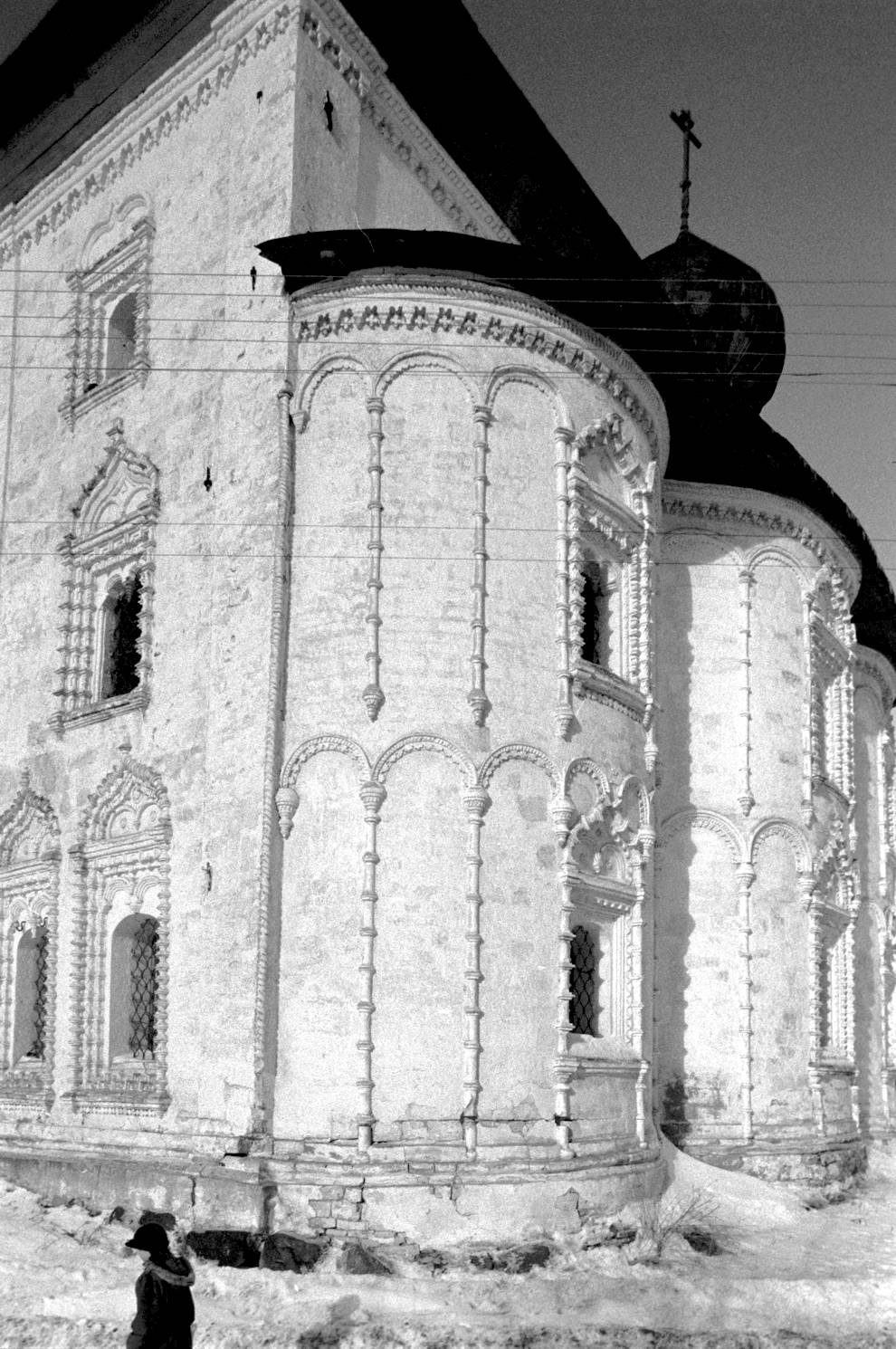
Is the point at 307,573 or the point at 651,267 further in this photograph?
the point at 651,267

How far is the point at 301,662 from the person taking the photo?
13.6 metres

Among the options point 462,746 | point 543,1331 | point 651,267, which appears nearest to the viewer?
point 543,1331

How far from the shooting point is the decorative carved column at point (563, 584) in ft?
46.2

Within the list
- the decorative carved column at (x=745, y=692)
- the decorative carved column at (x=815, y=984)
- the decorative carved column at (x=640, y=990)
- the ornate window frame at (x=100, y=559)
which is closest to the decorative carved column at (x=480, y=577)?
the decorative carved column at (x=640, y=990)

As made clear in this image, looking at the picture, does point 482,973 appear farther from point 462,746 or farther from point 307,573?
point 307,573

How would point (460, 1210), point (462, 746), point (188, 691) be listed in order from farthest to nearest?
point (188, 691) → point (462, 746) → point (460, 1210)

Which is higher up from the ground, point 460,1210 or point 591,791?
point 591,791

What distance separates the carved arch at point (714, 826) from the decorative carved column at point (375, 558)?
5470 mm

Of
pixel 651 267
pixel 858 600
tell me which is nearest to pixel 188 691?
pixel 651 267

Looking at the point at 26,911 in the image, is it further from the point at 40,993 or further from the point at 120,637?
the point at 120,637

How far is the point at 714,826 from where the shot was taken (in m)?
17.7

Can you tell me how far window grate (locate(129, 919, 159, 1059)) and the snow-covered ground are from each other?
67.6 inches

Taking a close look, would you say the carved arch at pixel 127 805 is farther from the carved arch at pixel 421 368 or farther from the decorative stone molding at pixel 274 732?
the carved arch at pixel 421 368

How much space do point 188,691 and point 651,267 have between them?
32.9 feet
